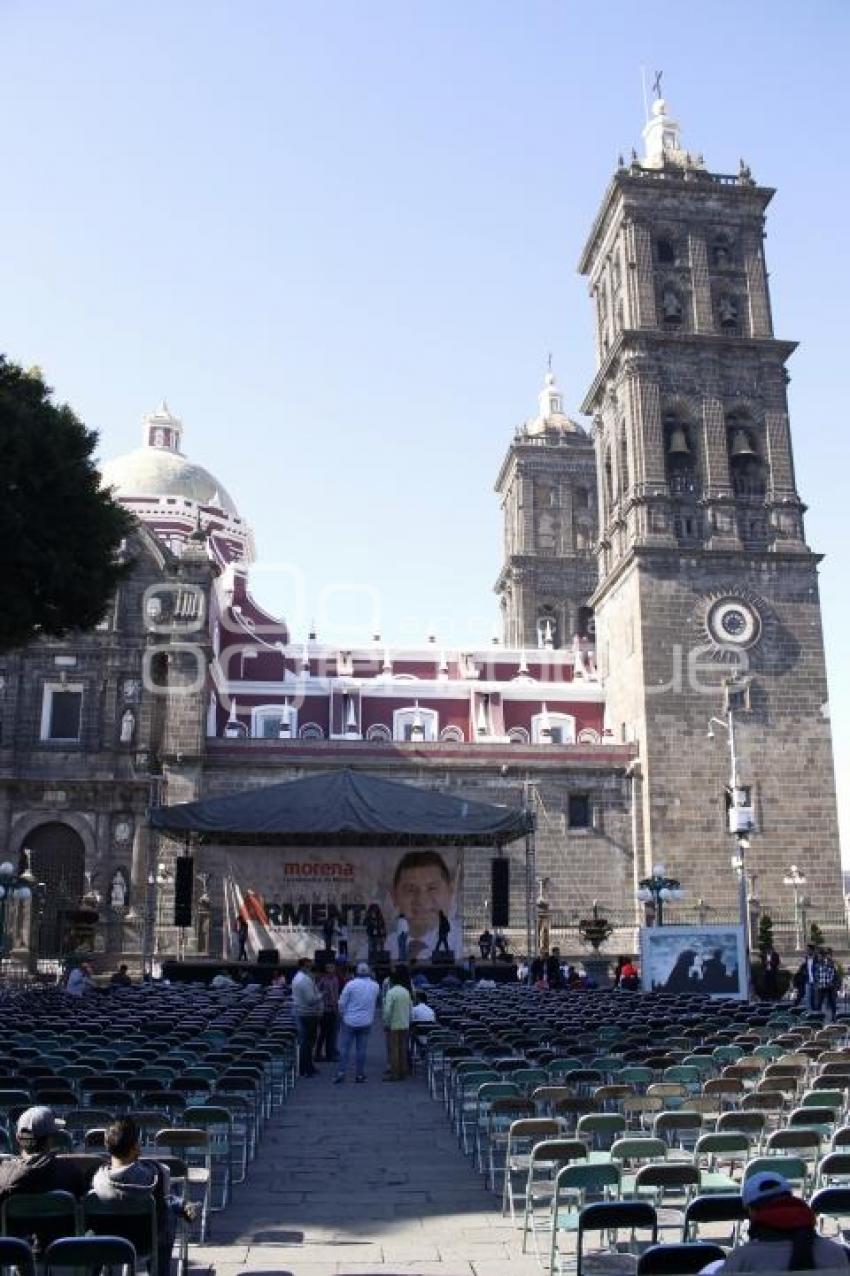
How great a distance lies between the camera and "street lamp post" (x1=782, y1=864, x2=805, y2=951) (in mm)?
37844

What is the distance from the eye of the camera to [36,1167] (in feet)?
20.1

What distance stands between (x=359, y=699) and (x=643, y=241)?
21285mm

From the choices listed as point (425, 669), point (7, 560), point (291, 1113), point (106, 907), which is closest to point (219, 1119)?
point (291, 1113)

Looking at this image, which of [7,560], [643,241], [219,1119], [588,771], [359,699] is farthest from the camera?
[359,699]

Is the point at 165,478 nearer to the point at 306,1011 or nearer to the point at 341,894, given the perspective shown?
the point at 341,894

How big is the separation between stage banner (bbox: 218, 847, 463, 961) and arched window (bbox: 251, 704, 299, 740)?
616 inches

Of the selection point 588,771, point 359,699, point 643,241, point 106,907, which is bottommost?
point 106,907

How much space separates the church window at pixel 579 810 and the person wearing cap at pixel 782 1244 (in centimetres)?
3565

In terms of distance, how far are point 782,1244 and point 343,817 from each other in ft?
79.8

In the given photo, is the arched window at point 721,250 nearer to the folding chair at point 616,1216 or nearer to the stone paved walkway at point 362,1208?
the stone paved walkway at point 362,1208

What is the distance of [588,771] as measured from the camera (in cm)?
4047

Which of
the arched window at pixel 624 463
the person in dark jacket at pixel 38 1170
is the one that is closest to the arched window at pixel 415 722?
the arched window at pixel 624 463

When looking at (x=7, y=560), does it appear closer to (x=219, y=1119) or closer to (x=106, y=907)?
(x=219, y=1119)

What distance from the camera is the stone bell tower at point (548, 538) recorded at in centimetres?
6081
